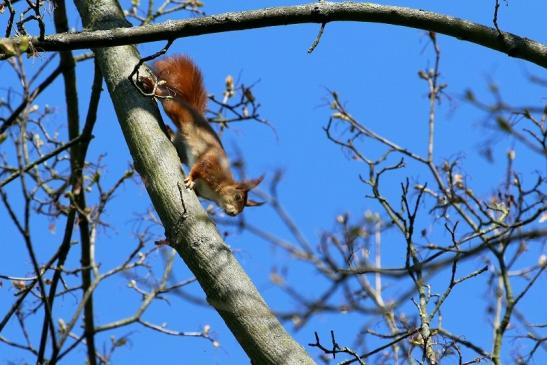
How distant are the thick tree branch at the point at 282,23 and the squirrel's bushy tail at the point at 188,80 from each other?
2.75 metres

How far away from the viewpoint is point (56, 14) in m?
4.67

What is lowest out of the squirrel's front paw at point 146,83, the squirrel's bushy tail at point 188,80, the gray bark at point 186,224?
the gray bark at point 186,224

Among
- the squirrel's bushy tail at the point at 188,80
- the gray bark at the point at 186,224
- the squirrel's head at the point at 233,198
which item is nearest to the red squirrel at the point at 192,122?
the squirrel's bushy tail at the point at 188,80

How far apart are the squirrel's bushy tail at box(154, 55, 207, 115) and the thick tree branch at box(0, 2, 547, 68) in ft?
9.02

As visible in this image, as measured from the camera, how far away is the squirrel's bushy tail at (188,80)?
5.91m

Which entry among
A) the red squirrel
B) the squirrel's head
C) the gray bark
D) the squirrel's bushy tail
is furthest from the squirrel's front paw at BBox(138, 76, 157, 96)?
the squirrel's head

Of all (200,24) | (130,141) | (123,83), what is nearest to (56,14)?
(123,83)

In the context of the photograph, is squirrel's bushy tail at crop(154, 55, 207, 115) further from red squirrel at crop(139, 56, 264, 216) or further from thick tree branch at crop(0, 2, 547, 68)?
thick tree branch at crop(0, 2, 547, 68)

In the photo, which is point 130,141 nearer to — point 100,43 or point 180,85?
point 100,43

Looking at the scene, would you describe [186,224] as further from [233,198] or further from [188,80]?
[233,198]

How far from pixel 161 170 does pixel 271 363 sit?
97 cm

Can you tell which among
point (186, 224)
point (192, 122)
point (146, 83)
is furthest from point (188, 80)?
point (186, 224)

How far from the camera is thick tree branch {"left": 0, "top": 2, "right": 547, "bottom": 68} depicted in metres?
2.97

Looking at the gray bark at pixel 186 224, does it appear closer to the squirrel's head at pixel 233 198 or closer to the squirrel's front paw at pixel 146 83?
the squirrel's front paw at pixel 146 83
